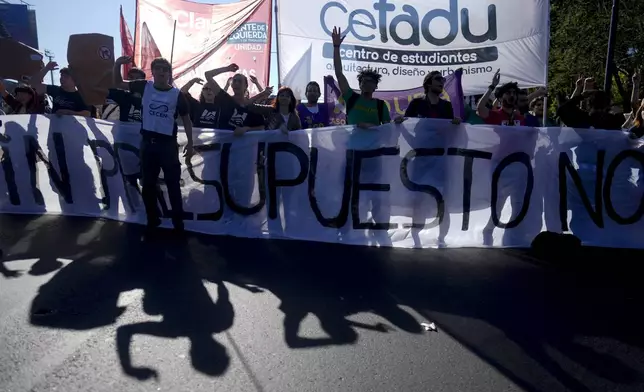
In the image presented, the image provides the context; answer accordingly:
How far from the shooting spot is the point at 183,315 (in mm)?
3412

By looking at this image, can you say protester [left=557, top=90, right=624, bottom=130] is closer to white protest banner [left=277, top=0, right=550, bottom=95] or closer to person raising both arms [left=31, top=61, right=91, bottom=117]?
white protest banner [left=277, top=0, right=550, bottom=95]

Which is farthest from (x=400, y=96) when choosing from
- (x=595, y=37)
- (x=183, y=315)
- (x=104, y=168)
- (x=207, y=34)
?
(x=595, y=37)

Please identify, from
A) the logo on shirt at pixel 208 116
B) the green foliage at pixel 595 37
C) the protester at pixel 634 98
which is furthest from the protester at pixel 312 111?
the green foliage at pixel 595 37

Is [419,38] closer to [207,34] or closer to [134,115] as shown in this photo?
[207,34]

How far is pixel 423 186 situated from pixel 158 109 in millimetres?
2750

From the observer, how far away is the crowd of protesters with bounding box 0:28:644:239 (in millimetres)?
5391

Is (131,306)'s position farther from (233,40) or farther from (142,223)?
(233,40)

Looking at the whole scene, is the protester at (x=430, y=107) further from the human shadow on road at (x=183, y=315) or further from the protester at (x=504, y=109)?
the human shadow on road at (x=183, y=315)

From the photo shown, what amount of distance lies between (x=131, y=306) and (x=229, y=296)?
653 millimetres

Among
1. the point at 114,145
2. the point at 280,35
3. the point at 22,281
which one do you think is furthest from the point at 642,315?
the point at 280,35

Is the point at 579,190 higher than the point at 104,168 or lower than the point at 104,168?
lower

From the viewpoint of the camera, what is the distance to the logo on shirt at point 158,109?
17.6 ft

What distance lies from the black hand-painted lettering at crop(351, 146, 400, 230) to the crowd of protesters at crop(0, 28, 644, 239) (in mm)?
277

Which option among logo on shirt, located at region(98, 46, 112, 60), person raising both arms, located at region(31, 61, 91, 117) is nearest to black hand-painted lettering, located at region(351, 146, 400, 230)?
person raising both arms, located at region(31, 61, 91, 117)
